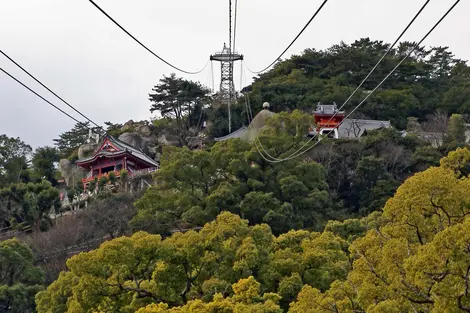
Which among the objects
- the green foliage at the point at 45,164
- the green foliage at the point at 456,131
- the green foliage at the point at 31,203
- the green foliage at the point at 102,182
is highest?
the green foliage at the point at 456,131

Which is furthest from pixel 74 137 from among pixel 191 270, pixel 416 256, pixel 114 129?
pixel 416 256

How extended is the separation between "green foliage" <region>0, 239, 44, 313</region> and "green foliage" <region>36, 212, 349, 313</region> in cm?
263

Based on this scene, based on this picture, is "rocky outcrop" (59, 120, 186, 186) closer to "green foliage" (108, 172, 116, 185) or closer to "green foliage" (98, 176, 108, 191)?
"green foliage" (108, 172, 116, 185)

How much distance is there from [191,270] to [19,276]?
815 cm

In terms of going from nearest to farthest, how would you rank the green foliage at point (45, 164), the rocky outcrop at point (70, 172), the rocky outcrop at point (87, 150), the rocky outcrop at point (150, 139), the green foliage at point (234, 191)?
1. the green foliage at point (234, 191)
2. the green foliage at point (45, 164)
3. the rocky outcrop at point (70, 172)
4. the rocky outcrop at point (87, 150)
5. the rocky outcrop at point (150, 139)

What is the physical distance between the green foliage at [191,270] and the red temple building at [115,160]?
21.2m

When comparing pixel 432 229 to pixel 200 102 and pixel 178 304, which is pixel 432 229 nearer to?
pixel 178 304

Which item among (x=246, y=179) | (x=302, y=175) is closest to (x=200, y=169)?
(x=246, y=179)

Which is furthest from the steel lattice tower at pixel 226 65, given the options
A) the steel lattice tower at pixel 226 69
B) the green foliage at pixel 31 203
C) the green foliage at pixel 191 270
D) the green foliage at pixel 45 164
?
the green foliage at pixel 191 270

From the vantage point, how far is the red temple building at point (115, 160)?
4134 centimetres

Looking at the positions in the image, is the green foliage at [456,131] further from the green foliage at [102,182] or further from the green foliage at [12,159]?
the green foliage at [12,159]

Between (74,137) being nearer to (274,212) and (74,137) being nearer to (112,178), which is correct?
(112,178)

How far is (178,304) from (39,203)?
51.3 feet

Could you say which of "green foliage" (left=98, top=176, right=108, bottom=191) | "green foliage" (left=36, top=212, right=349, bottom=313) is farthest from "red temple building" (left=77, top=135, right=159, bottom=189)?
"green foliage" (left=36, top=212, right=349, bottom=313)
